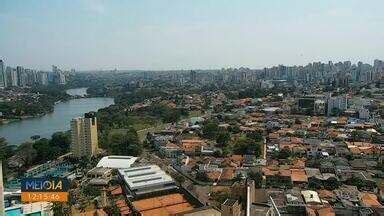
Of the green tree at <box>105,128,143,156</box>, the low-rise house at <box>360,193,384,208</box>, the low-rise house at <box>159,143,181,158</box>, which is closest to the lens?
the low-rise house at <box>360,193,384,208</box>

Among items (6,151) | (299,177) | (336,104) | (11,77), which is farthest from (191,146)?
(11,77)

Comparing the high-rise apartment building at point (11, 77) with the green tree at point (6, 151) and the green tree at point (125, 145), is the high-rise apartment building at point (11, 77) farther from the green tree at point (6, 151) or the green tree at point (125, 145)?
the green tree at point (125, 145)

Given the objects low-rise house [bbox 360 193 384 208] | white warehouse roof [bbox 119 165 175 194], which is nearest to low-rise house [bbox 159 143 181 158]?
white warehouse roof [bbox 119 165 175 194]

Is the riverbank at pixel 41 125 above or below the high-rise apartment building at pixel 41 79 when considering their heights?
below

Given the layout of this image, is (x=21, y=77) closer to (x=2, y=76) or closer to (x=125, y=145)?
(x=2, y=76)

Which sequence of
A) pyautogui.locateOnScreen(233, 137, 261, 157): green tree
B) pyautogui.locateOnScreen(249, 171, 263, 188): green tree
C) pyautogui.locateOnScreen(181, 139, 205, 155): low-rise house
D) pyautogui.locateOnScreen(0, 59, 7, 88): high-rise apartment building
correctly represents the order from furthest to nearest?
pyautogui.locateOnScreen(0, 59, 7, 88): high-rise apartment building → pyautogui.locateOnScreen(181, 139, 205, 155): low-rise house → pyautogui.locateOnScreen(233, 137, 261, 157): green tree → pyautogui.locateOnScreen(249, 171, 263, 188): green tree

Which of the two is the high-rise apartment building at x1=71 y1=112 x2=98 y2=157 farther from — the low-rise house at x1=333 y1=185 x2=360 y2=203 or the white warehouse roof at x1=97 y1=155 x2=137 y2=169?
the low-rise house at x1=333 y1=185 x2=360 y2=203

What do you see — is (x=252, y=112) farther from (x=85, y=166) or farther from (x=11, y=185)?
(x=11, y=185)

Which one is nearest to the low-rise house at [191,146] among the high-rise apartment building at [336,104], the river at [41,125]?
the river at [41,125]
